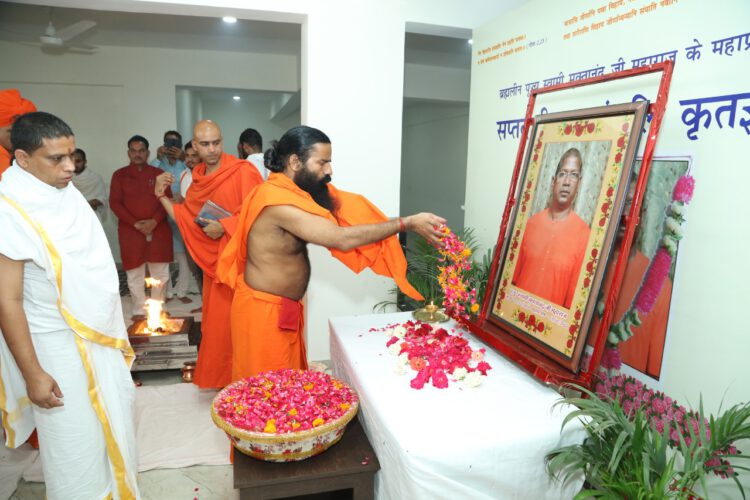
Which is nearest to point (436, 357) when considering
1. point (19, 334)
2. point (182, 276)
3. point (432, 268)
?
point (432, 268)

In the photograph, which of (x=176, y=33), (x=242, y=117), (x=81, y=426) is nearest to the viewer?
(x=81, y=426)

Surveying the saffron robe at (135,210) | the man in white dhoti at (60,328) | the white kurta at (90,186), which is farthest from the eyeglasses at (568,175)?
the white kurta at (90,186)

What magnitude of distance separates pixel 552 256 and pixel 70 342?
2.03m

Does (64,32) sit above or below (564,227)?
above

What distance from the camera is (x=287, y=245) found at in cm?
259

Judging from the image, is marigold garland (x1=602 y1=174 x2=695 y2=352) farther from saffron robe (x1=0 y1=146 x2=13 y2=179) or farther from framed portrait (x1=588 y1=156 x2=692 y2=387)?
saffron robe (x1=0 y1=146 x2=13 y2=179)

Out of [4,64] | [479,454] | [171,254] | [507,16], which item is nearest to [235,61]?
[4,64]

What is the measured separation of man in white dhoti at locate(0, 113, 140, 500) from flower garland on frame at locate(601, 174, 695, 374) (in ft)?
7.38

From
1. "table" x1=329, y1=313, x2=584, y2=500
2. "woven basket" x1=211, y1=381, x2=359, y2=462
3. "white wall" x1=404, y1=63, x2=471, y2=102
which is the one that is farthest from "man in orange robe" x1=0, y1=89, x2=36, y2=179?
"white wall" x1=404, y1=63, x2=471, y2=102

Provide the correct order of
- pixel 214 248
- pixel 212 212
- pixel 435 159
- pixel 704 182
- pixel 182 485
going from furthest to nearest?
1. pixel 435 159
2. pixel 214 248
3. pixel 212 212
4. pixel 182 485
5. pixel 704 182

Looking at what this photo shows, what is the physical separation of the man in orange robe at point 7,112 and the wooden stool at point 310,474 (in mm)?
2144

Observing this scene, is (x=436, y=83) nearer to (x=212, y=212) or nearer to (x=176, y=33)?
(x=176, y=33)

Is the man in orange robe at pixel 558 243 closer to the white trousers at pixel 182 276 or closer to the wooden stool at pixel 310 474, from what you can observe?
the wooden stool at pixel 310 474

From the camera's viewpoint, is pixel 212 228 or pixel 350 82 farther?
pixel 350 82
